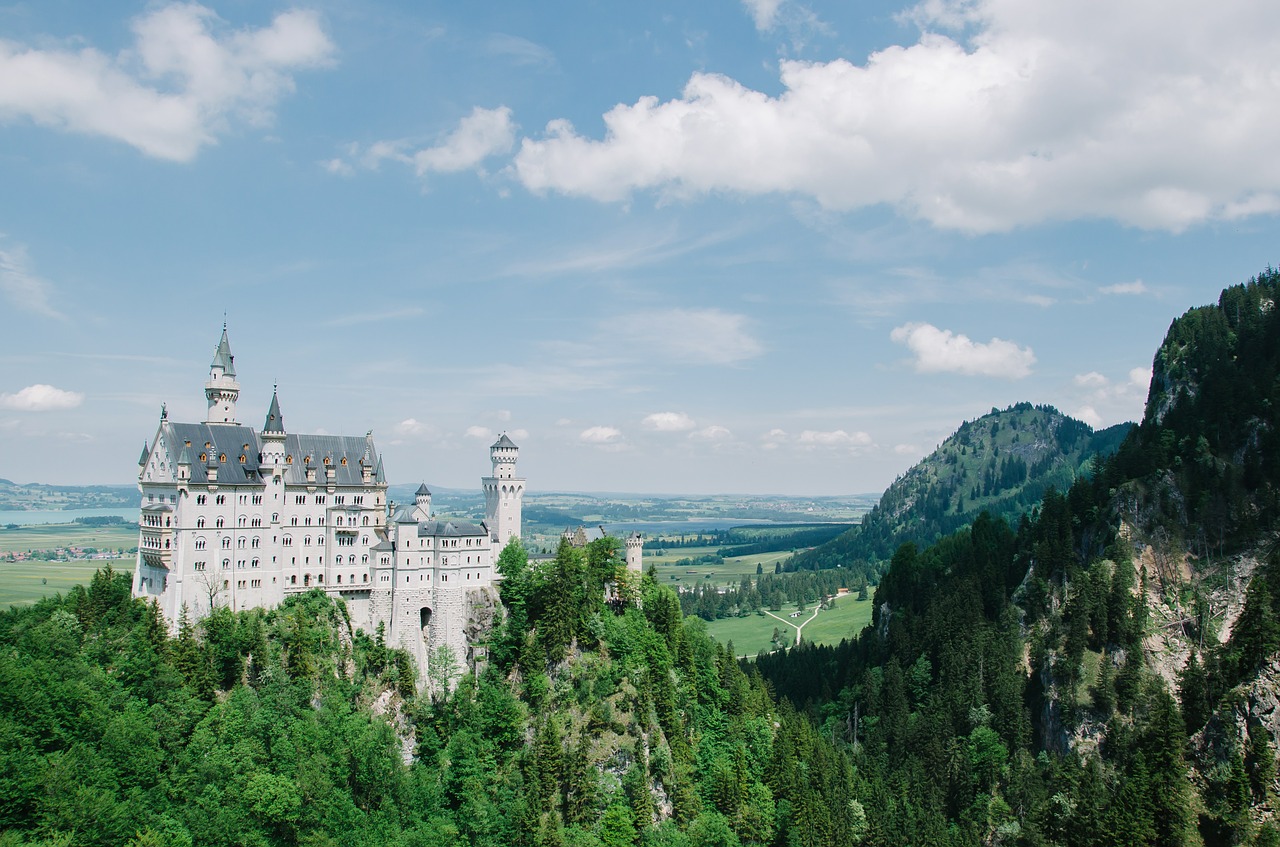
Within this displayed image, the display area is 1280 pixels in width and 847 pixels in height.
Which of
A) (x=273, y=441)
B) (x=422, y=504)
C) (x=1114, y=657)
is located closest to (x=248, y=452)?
(x=273, y=441)

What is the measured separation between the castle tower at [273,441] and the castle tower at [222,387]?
5.29 metres

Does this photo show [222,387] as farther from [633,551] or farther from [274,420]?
[633,551]

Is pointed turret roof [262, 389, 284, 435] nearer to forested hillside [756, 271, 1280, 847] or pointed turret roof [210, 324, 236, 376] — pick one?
pointed turret roof [210, 324, 236, 376]

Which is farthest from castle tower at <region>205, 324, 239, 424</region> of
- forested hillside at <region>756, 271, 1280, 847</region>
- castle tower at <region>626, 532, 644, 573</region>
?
forested hillside at <region>756, 271, 1280, 847</region>

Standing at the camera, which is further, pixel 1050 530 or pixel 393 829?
pixel 1050 530

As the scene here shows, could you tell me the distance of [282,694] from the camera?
8181cm

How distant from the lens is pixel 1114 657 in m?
112

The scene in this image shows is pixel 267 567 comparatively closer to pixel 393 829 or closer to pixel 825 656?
pixel 393 829

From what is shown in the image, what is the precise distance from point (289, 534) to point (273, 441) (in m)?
10.1

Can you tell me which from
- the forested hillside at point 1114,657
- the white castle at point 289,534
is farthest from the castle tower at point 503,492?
the forested hillside at point 1114,657

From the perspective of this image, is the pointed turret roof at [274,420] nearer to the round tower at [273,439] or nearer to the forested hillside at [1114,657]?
the round tower at [273,439]

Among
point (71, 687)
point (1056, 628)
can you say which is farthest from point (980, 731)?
A: point (71, 687)

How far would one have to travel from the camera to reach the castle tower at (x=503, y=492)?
341ft

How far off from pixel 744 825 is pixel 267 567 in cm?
5637
